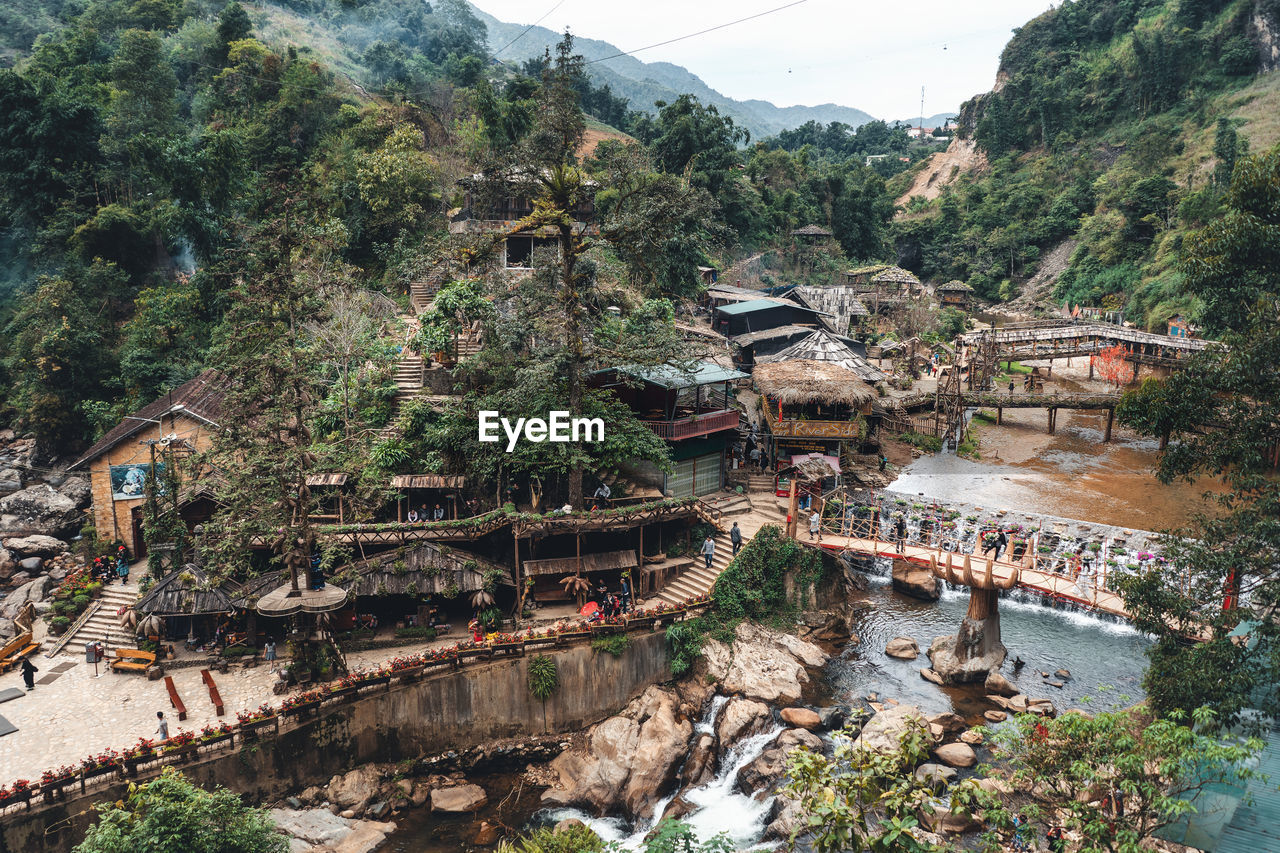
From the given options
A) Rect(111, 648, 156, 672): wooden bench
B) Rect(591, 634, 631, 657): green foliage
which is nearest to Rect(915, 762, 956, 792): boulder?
Rect(591, 634, 631, 657): green foliage

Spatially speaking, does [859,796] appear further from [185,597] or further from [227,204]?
[227,204]

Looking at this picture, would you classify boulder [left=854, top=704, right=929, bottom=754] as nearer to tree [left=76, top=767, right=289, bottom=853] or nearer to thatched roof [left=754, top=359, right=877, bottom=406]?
thatched roof [left=754, top=359, right=877, bottom=406]

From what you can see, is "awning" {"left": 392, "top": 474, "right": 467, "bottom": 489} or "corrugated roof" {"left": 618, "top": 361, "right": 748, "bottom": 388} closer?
"awning" {"left": 392, "top": 474, "right": 467, "bottom": 489}

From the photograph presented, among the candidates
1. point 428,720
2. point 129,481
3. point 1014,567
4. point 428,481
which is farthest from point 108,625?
point 1014,567

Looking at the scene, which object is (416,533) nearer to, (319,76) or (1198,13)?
(319,76)

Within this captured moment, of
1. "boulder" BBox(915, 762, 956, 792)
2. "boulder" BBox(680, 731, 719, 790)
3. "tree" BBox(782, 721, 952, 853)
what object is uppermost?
"tree" BBox(782, 721, 952, 853)

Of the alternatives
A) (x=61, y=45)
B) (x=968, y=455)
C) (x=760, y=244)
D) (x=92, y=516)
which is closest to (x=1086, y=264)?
(x=760, y=244)
